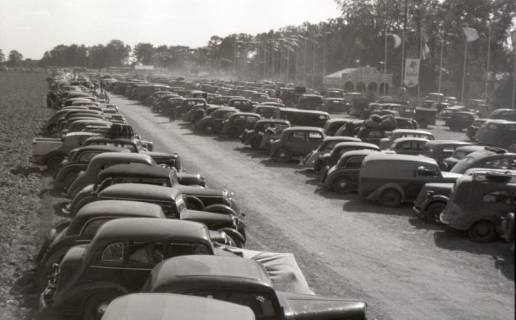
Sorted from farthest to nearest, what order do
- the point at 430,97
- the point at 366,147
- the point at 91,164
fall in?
the point at 430,97
the point at 366,147
the point at 91,164

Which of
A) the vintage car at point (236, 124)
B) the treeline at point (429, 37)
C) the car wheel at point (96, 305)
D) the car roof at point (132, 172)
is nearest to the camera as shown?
the car wheel at point (96, 305)

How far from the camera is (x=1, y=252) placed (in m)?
12.2

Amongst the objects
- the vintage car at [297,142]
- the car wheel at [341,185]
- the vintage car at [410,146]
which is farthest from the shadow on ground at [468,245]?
the vintage car at [297,142]

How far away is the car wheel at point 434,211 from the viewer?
54.2ft

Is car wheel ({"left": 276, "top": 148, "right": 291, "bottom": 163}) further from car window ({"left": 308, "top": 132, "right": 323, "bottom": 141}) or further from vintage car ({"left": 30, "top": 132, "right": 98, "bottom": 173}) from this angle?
vintage car ({"left": 30, "top": 132, "right": 98, "bottom": 173})

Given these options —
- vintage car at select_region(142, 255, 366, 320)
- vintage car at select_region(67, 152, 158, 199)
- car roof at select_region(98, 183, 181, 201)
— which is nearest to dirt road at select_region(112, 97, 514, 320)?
vintage car at select_region(142, 255, 366, 320)

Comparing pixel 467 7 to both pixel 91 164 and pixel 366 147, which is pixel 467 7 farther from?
pixel 91 164

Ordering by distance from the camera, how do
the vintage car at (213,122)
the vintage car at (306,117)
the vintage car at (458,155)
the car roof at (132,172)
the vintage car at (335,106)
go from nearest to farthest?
the car roof at (132,172), the vintage car at (458,155), the vintage car at (306,117), the vintage car at (213,122), the vintage car at (335,106)

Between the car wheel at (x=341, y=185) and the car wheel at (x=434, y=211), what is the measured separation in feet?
13.3

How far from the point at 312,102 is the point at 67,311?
46.2 m

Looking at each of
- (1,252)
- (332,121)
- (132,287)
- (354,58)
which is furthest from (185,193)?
(354,58)

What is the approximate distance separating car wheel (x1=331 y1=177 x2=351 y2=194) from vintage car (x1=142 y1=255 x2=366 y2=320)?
500 inches

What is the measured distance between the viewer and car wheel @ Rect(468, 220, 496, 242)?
1476cm

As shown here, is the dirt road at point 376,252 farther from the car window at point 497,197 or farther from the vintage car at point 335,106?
the vintage car at point 335,106
